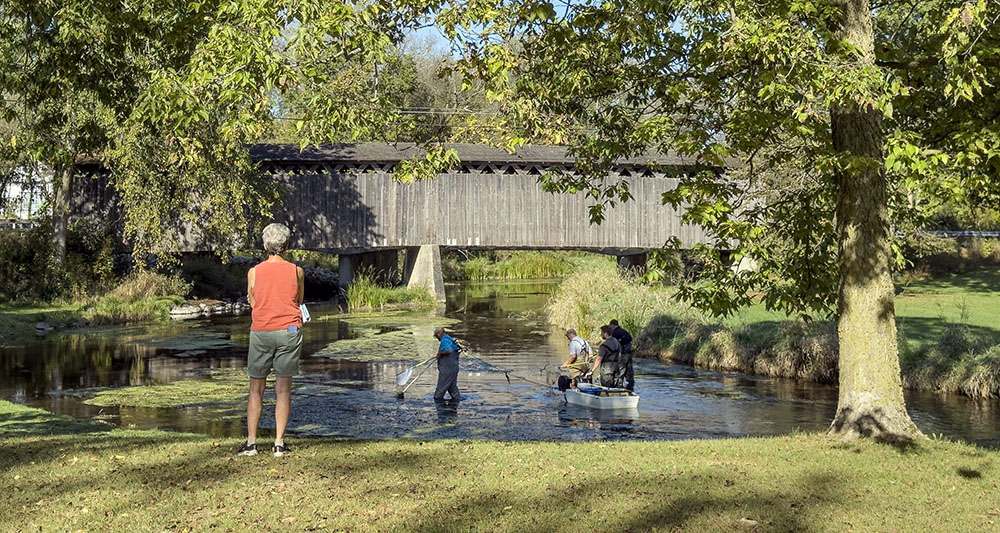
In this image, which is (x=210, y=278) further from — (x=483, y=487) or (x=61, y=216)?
(x=483, y=487)

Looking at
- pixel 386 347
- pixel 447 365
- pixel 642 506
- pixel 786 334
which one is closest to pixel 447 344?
pixel 447 365

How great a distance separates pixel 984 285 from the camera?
3172 centimetres

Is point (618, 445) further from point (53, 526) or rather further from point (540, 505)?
point (53, 526)

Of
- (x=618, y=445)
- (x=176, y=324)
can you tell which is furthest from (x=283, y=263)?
(x=176, y=324)

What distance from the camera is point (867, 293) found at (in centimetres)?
965

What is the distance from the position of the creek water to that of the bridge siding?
7519 mm

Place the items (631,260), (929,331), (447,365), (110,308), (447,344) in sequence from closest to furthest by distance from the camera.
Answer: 1. (447,344)
2. (447,365)
3. (929,331)
4. (110,308)
5. (631,260)

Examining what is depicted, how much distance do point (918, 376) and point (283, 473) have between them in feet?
44.2

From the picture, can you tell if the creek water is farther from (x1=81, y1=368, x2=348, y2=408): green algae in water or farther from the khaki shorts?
the khaki shorts

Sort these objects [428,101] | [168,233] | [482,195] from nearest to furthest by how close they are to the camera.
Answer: [168,233] → [482,195] → [428,101]

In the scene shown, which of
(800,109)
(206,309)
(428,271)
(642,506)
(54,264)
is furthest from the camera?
(428,271)

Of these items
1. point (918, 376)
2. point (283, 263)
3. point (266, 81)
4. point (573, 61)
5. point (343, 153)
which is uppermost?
point (343, 153)

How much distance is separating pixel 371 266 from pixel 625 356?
24.8 meters

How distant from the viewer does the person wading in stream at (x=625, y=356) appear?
16719 mm
